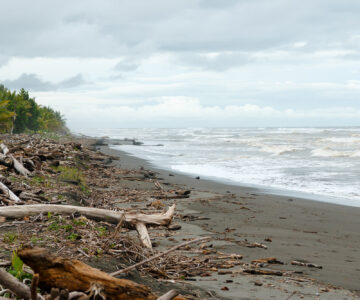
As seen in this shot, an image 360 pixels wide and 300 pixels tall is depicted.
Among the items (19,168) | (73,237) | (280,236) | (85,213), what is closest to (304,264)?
(280,236)

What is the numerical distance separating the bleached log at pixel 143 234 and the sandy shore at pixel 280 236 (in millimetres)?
654

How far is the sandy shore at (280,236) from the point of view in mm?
5109

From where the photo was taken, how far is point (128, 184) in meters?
14.8

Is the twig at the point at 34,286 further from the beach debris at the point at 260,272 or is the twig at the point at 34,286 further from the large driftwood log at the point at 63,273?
the beach debris at the point at 260,272

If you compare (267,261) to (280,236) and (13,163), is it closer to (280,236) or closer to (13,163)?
(280,236)

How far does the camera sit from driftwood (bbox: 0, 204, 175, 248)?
6414mm

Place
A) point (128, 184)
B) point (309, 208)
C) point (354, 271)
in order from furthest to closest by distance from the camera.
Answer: point (128, 184) → point (309, 208) → point (354, 271)

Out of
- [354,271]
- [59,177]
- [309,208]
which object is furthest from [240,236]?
[59,177]

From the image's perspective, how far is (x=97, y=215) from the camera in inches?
270

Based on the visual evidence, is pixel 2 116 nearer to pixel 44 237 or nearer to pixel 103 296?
pixel 44 237

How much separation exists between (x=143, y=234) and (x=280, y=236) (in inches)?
121

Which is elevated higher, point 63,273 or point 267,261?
point 63,273

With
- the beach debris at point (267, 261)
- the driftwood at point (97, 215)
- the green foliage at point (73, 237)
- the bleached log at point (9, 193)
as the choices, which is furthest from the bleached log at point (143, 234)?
the bleached log at point (9, 193)

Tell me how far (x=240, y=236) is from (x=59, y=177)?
6.19 metres
